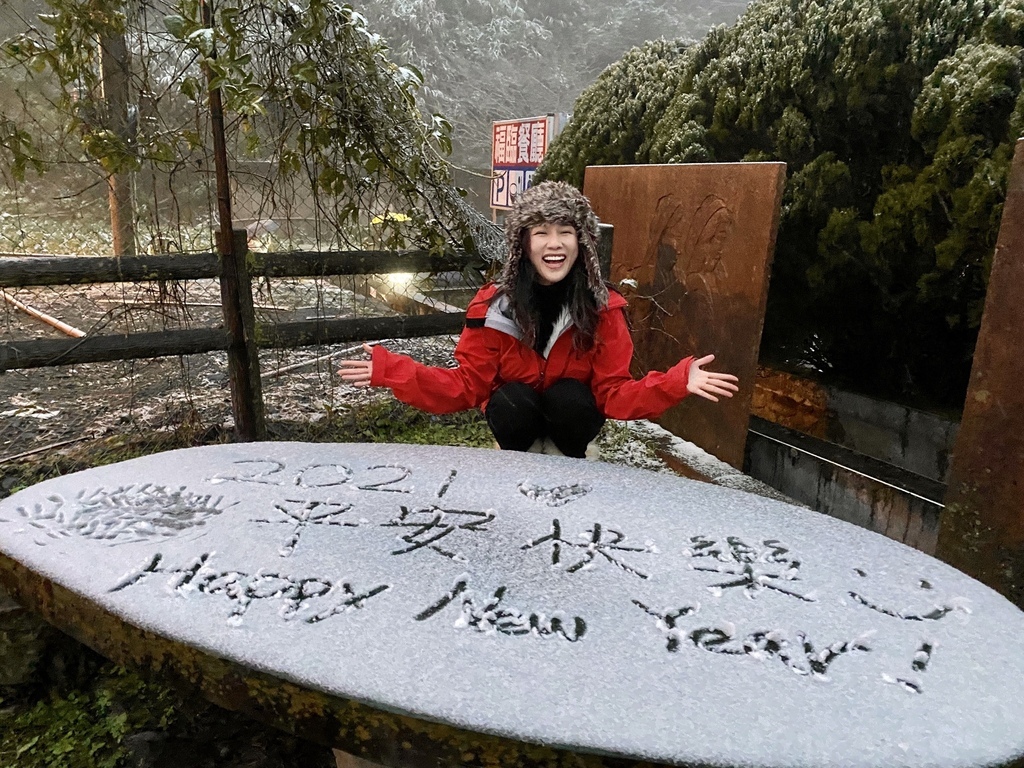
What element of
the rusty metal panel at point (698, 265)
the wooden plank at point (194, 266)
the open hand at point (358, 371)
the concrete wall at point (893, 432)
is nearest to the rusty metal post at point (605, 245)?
the rusty metal panel at point (698, 265)

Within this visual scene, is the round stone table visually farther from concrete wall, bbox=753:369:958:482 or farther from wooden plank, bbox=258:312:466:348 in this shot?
concrete wall, bbox=753:369:958:482

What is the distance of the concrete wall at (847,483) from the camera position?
301 centimetres

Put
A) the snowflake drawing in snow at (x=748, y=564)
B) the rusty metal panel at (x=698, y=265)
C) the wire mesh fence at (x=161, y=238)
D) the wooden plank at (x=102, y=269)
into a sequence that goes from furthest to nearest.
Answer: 1. the wire mesh fence at (x=161, y=238)
2. the rusty metal panel at (x=698, y=265)
3. the wooden plank at (x=102, y=269)
4. the snowflake drawing in snow at (x=748, y=564)

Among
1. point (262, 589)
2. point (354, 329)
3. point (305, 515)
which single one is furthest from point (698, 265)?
point (262, 589)

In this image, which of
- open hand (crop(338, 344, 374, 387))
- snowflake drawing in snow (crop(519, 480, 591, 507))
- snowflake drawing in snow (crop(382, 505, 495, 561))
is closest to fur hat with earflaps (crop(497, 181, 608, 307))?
open hand (crop(338, 344, 374, 387))

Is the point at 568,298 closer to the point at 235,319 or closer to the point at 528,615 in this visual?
the point at 528,615

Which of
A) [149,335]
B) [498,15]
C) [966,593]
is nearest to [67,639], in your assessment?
[149,335]

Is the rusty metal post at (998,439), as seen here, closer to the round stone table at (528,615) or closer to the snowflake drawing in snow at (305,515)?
the round stone table at (528,615)

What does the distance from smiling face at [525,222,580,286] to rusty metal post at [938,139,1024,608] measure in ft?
4.18

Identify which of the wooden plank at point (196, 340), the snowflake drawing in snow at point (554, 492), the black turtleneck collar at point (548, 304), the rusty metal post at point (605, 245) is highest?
the rusty metal post at point (605, 245)

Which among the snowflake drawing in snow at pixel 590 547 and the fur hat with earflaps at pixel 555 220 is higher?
the fur hat with earflaps at pixel 555 220

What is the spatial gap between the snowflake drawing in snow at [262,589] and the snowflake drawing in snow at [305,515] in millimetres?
174

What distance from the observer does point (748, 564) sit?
1.62 m

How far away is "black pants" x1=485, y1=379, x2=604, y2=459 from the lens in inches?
96.0
